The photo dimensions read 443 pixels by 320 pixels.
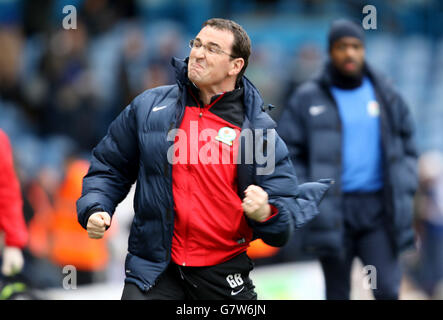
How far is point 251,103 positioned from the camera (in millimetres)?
4234

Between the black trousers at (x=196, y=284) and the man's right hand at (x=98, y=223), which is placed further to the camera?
the black trousers at (x=196, y=284)

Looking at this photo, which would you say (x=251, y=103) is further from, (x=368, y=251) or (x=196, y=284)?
(x=368, y=251)

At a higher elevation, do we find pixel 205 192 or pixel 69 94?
pixel 69 94

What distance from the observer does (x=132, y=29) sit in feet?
38.7

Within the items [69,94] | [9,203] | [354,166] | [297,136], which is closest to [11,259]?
[9,203]

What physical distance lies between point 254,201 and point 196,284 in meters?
0.60

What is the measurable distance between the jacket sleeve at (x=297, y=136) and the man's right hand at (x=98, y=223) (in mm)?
2368

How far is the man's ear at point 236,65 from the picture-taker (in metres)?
4.26

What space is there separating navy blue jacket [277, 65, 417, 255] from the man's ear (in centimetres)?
186

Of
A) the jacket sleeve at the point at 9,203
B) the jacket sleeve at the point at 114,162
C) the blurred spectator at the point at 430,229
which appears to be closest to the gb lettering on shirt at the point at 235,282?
the jacket sleeve at the point at 114,162

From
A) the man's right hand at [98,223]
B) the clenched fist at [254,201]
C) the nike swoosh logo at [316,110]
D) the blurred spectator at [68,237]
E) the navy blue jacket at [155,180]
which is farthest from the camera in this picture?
the blurred spectator at [68,237]

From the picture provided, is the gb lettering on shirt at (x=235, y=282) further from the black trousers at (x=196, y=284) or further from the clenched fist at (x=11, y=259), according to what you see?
the clenched fist at (x=11, y=259)

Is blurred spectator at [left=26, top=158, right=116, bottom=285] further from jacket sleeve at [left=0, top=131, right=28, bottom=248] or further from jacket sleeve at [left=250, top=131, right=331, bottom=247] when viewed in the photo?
jacket sleeve at [left=250, top=131, right=331, bottom=247]
